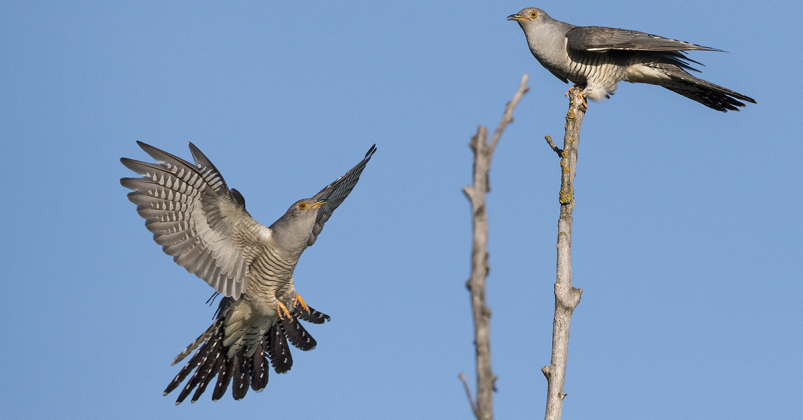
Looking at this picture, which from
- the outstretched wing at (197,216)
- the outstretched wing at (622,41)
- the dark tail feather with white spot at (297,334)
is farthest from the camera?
the dark tail feather with white spot at (297,334)

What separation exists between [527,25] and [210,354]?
13.5 ft

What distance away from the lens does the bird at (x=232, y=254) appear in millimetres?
5172

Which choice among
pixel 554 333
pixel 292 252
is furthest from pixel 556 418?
pixel 292 252

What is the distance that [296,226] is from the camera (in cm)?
573

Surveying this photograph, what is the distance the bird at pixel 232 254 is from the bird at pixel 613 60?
5.99 feet

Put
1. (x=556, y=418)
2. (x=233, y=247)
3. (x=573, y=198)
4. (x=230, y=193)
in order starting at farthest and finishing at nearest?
1. (x=233, y=247)
2. (x=230, y=193)
3. (x=573, y=198)
4. (x=556, y=418)

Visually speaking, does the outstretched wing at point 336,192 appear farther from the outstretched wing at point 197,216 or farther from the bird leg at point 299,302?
the outstretched wing at point 197,216

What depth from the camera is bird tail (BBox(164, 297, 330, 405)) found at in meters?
6.34

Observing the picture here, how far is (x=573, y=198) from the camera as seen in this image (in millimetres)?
4297

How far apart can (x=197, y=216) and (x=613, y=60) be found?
3.71 meters

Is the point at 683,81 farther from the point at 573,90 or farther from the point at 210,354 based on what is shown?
the point at 210,354

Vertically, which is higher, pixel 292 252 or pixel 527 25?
pixel 527 25

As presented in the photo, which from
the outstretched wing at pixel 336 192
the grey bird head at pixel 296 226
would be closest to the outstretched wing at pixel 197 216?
the grey bird head at pixel 296 226

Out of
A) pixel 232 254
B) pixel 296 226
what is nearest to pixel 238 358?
pixel 232 254
